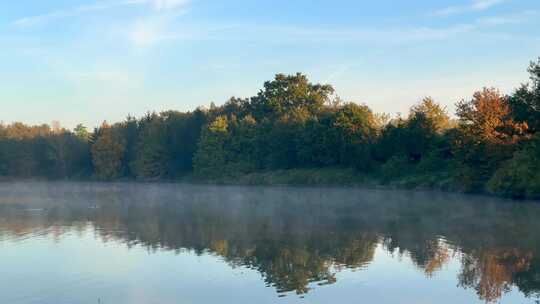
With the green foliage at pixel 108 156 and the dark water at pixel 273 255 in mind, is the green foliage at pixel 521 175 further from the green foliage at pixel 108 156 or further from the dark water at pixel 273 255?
the green foliage at pixel 108 156

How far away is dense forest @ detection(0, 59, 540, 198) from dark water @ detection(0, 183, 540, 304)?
54.9 ft

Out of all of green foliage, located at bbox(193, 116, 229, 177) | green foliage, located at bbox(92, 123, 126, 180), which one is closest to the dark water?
green foliage, located at bbox(193, 116, 229, 177)

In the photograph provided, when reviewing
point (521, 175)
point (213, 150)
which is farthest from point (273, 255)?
point (213, 150)

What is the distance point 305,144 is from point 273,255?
65.3 metres

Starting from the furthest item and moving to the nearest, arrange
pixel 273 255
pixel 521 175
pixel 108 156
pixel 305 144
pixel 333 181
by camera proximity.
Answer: pixel 108 156, pixel 305 144, pixel 333 181, pixel 521 175, pixel 273 255

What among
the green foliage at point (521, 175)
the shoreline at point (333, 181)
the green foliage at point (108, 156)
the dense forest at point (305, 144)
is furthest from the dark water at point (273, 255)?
the green foliage at point (108, 156)

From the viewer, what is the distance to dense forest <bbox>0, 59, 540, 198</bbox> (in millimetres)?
61219

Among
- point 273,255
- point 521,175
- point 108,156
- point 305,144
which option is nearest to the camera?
point 273,255

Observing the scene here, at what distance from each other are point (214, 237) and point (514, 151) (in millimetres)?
41009

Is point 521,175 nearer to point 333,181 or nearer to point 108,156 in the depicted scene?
point 333,181

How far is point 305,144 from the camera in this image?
90.7 m

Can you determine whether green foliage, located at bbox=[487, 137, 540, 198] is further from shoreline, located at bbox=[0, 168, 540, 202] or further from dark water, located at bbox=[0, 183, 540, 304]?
dark water, located at bbox=[0, 183, 540, 304]

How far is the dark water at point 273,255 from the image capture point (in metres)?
19.0

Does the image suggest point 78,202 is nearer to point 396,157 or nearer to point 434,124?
point 396,157
